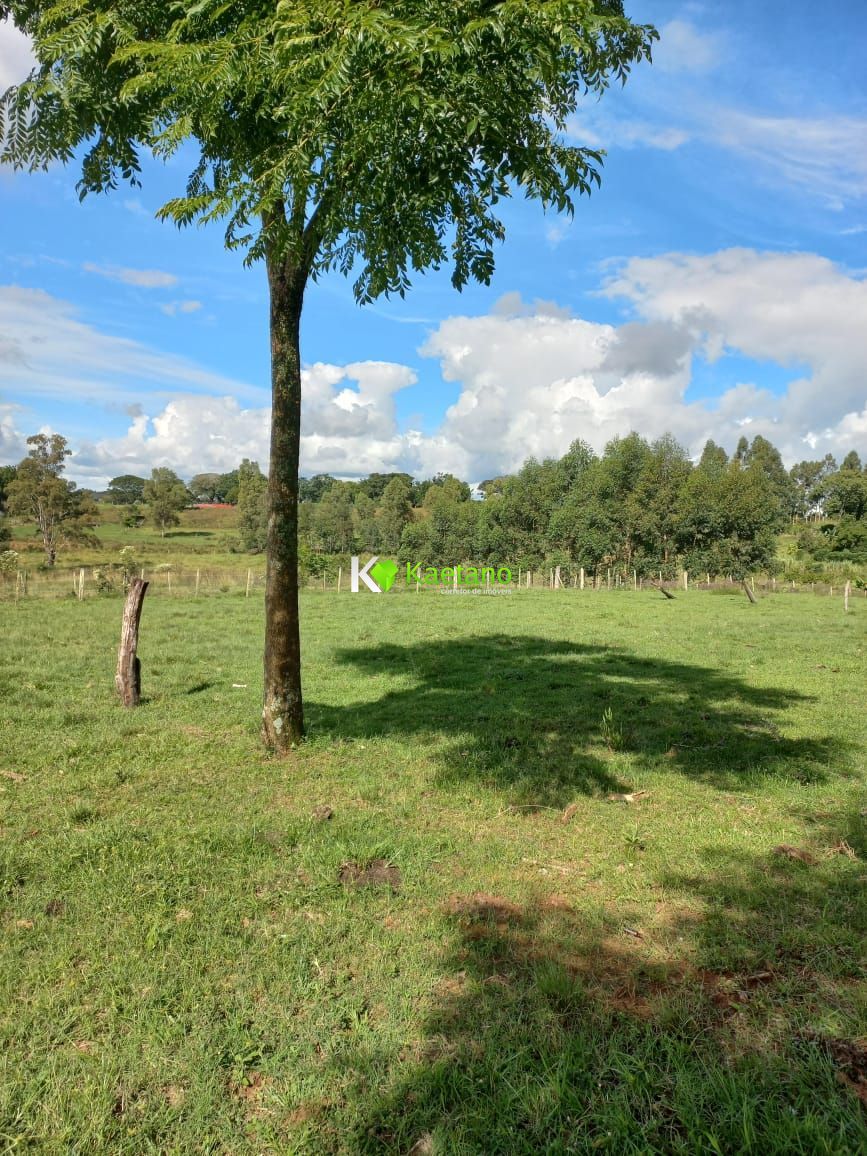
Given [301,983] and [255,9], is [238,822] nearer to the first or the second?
[301,983]

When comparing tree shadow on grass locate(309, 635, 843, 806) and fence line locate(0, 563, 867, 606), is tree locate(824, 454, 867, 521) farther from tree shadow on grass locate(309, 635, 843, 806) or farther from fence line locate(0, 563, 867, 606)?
tree shadow on grass locate(309, 635, 843, 806)

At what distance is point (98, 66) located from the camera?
255 inches

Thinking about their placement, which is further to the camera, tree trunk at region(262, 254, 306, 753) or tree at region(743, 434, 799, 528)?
tree at region(743, 434, 799, 528)

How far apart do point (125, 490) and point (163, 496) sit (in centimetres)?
6149

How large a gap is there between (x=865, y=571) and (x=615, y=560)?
19.6 meters

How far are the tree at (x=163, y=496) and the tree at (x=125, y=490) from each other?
31646 mm

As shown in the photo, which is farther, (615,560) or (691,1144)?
(615,560)

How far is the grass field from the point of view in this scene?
272 cm

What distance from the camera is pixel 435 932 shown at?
13.2ft

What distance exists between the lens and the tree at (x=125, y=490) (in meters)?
126

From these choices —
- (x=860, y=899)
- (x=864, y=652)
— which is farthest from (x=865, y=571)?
(x=860, y=899)

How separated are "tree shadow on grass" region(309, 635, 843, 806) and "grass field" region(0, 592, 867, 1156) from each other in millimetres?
74

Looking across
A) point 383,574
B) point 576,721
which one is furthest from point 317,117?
point 383,574

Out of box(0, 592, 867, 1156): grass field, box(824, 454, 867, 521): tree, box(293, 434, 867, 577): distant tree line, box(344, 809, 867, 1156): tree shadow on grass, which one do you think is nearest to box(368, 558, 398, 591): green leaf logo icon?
box(293, 434, 867, 577): distant tree line
